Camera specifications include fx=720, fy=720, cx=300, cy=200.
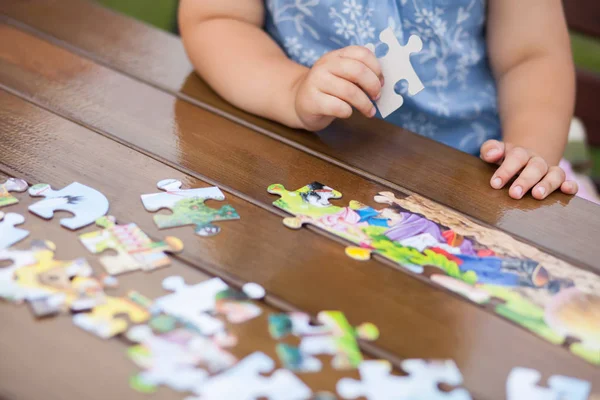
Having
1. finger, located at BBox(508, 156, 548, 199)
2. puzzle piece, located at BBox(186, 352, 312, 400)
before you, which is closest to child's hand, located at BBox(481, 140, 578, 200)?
finger, located at BBox(508, 156, 548, 199)

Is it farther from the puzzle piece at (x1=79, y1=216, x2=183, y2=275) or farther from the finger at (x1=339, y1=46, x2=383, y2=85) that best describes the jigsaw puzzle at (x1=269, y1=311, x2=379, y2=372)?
the finger at (x1=339, y1=46, x2=383, y2=85)

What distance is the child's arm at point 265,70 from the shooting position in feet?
3.08

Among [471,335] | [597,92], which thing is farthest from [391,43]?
[597,92]

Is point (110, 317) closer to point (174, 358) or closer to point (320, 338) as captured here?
point (174, 358)

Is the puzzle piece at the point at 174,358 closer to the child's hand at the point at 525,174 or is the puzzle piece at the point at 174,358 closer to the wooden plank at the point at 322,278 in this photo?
the wooden plank at the point at 322,278

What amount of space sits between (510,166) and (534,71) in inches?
11.4

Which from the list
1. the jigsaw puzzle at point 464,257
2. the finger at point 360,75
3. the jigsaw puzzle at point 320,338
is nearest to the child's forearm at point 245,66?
the finger at point 360,75

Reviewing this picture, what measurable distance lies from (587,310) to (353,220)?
26cm

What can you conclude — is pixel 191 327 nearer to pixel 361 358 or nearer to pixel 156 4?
pixel 361 358

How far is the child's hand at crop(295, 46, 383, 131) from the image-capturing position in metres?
0.92

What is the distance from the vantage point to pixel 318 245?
2.47ft

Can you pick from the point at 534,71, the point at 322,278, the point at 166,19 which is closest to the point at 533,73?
the point at 534,71

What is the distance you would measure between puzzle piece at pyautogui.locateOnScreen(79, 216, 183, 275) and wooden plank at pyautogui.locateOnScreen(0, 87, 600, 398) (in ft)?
0.06

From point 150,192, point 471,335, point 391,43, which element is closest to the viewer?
point 471,335
